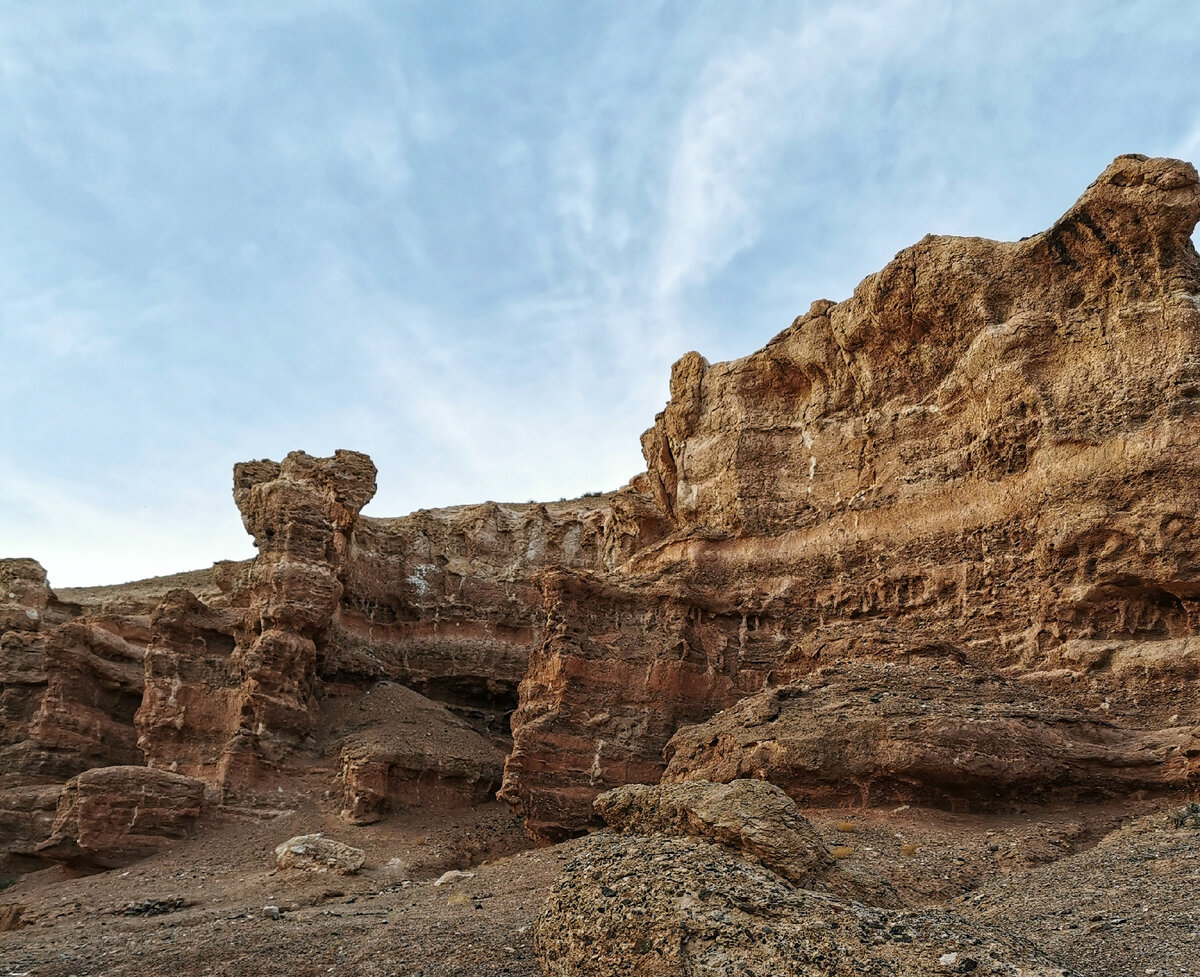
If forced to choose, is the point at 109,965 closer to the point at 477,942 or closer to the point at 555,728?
the point at 477,942

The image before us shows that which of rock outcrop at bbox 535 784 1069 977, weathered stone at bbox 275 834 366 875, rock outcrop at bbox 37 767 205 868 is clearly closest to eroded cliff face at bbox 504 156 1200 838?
weathered stone at bbox 275 834 366 875

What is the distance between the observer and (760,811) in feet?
31.6

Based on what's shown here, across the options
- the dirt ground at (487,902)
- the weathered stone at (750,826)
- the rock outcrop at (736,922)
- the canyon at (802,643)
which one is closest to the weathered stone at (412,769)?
the canyon at (802,643)

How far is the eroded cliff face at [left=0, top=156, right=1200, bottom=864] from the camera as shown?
17016 millimetres

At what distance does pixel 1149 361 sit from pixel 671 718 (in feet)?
37.9

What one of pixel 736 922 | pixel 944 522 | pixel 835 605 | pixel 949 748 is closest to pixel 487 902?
pixel 949 748

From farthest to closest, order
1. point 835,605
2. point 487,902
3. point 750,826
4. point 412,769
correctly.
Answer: point 412,769 → point 835,605 → point 487,902 → point 750,826

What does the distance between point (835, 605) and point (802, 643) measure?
6.97 feet

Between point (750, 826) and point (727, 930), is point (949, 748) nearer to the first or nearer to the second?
point (750, 826)

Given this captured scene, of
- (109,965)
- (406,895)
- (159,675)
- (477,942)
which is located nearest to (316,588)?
(159,675)

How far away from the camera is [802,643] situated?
21.0 metres

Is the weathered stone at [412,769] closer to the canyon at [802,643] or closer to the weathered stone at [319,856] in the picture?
the canyon at [802,643]

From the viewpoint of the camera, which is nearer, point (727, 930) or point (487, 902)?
point (727, 930)

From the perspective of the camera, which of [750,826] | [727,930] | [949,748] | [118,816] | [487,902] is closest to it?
[727,930]
